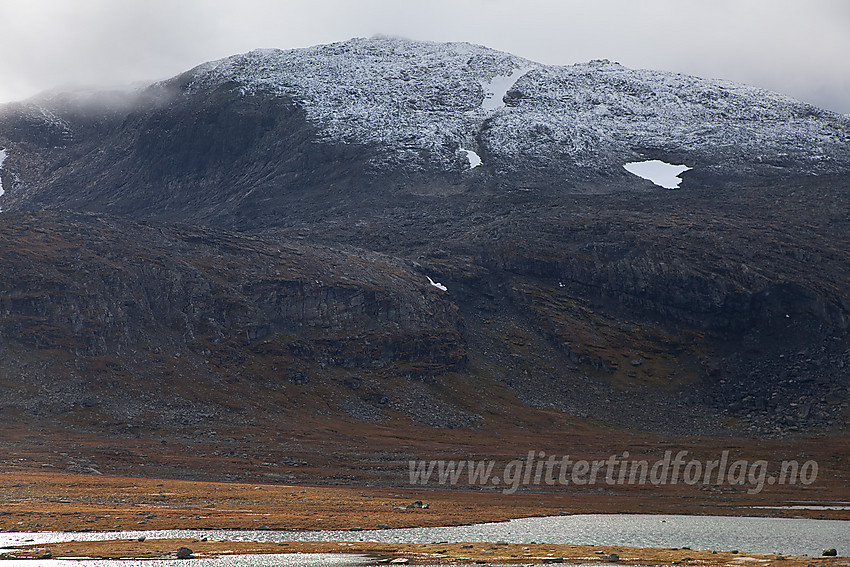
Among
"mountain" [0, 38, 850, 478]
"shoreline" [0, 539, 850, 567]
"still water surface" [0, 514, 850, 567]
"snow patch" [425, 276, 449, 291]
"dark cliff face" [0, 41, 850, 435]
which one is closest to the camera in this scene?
"shoreline" [0, 539, 850, 567]

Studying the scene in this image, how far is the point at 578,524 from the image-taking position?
62.9 metres

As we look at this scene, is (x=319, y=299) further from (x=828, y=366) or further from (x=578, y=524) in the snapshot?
(x=578, y=524)

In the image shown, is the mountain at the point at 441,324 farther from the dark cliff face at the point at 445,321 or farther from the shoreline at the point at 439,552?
the shoreline at the point at 439,552

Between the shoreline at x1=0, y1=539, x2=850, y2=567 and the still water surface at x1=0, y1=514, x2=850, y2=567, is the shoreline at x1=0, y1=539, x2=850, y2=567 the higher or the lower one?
the higher one

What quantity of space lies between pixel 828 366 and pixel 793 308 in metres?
21.0

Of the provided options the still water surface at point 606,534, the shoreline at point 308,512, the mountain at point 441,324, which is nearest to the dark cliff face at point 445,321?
the mountain at point 441,324

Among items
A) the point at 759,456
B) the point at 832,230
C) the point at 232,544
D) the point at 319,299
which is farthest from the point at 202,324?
the point at 832,230

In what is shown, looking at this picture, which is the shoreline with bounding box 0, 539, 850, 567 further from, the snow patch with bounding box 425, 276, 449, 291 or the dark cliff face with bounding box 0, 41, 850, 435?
the snow patch with bounding box 425, 276, 449, 291

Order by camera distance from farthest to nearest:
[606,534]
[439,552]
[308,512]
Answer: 1. [308,512]
2. [606,534]
3. [439,552]

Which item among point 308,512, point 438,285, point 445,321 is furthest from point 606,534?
point 438,285

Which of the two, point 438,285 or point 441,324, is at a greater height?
point 438,285

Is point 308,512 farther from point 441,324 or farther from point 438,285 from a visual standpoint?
point 438,285

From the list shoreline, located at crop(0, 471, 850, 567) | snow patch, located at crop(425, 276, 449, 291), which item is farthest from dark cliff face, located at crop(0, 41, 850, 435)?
shoreline, located at crop(0, 471, 850, 567)

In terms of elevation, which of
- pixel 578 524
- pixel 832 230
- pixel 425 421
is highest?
pixel 832 230
